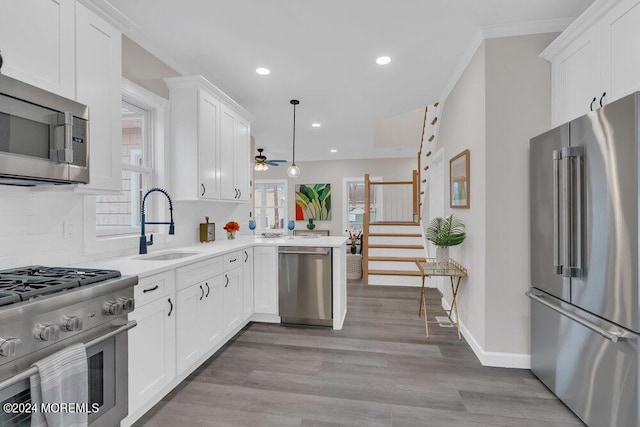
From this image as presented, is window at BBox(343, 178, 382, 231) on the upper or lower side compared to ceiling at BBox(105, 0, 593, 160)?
lower

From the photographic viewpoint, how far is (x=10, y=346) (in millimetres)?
1147

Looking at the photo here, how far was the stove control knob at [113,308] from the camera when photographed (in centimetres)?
156

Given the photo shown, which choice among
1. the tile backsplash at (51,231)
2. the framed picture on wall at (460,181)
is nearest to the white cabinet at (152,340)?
the tile backsplash at (51,231)

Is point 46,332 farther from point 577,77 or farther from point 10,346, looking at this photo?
point 577,77

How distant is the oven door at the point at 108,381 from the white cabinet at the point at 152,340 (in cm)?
9

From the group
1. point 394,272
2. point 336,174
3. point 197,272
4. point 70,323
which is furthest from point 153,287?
point 336,174

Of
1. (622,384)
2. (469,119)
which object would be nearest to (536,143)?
(469,119)

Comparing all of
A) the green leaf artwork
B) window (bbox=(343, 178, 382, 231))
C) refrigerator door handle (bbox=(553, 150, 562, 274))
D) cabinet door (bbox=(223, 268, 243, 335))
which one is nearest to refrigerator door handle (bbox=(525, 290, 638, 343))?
refrigerator door handle (bbox=(553, 150, 562, 274))

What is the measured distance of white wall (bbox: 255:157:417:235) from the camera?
877cm

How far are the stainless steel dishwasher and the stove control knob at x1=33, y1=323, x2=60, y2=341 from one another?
7.47 ft

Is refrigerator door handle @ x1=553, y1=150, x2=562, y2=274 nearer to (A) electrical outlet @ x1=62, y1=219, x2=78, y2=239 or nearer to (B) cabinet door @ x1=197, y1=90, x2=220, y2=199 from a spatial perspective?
(B) cabinet door @ x1=197, y1=90, x2=220, y2=199

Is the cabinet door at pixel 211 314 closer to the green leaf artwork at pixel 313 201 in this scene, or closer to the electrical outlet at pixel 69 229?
the electrical outlet at pixel 69 229

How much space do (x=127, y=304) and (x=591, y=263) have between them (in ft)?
8.37

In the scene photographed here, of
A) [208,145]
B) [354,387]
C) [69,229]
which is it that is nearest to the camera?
[69,229]
